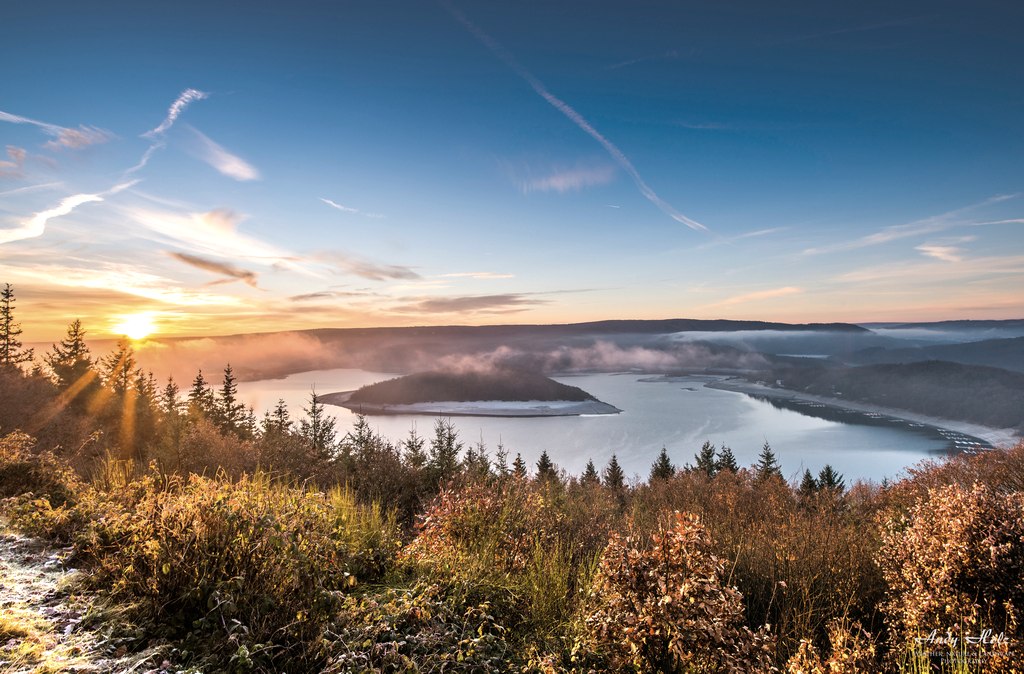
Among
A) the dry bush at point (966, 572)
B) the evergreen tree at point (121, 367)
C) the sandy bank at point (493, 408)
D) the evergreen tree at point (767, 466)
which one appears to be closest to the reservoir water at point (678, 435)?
the sandy bank at point (493, 408)

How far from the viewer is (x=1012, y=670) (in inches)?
125

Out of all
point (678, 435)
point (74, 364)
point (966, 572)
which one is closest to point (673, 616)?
point (966, 572)

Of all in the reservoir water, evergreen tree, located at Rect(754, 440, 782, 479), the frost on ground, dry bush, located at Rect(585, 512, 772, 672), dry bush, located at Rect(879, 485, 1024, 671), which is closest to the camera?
the frost on ground

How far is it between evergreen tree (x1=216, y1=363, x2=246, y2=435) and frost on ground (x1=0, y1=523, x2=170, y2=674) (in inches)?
1983

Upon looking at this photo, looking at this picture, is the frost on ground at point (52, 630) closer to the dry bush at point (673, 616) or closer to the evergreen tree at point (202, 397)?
the dry bush at point (673, 616)

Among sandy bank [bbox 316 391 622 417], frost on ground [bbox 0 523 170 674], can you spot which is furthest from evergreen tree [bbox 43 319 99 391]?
sandy bank [bbox 316 391 622 417]

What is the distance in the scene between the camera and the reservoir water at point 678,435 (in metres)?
117

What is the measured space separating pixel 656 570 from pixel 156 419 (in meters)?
37.5

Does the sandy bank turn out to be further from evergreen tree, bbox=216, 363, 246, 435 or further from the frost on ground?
the frost on ground

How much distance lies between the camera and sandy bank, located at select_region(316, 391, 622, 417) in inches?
7136

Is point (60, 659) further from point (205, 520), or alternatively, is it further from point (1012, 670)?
point (1012, 670)

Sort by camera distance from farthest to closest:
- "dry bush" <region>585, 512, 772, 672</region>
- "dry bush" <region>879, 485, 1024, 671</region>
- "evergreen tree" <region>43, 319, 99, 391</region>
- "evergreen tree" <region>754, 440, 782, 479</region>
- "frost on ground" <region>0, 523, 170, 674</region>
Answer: "evergreen tree" <region>754, 440, 782, 479</region> → "evergreen tree" <region>43, 319, 99, 391</region> → "dry bush" <region>879, 485, 1024, 671</region> → "dry bush" <region>585, 512, 772, 672</region> → "frost on ground" <region>0, 523, 170, 674</region>

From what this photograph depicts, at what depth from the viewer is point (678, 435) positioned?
144 m

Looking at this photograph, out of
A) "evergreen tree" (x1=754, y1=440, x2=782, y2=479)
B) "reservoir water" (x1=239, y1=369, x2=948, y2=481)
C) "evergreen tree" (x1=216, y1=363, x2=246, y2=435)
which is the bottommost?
"reservoir water" (x1=239, y1=369, x2=948, y2=481)
